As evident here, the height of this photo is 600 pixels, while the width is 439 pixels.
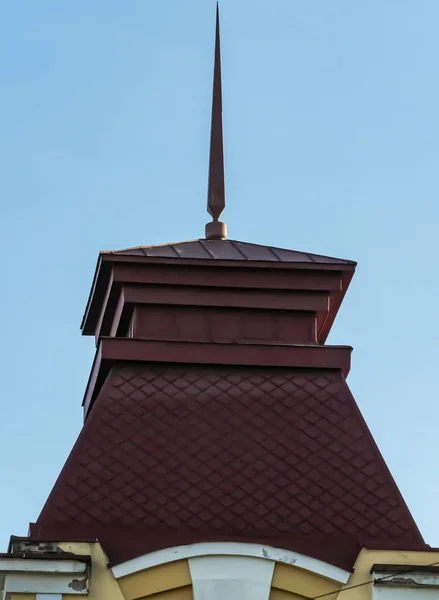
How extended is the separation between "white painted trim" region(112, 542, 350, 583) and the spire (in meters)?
4.50

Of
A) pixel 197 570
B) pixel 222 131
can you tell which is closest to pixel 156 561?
pixel 197 570

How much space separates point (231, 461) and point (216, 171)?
174 inches

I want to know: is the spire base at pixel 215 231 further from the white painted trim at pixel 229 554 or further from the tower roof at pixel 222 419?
the white painted trim at pixel 229 554

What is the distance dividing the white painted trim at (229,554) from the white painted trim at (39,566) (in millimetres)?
328

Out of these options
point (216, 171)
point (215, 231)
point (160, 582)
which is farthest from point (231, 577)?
point (216, 171)

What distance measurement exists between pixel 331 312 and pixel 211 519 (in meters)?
3.24

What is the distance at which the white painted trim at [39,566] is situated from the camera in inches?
508

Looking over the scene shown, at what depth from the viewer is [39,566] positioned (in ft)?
42.5

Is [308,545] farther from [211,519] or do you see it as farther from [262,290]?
[262,290]

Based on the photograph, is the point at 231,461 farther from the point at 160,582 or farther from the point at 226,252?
the point at 226,252

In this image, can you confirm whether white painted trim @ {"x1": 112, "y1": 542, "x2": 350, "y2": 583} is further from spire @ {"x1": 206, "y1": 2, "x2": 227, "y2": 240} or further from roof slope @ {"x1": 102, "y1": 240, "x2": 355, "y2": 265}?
spire @ {"x1": 206, "y1": 2, "x2": 227, "y2": 240}

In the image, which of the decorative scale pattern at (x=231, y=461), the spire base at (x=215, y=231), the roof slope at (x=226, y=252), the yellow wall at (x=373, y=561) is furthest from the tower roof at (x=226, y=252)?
the yellow wall at (x=373, y=561)

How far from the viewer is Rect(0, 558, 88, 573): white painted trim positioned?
12906mm

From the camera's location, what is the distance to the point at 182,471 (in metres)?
14.0
